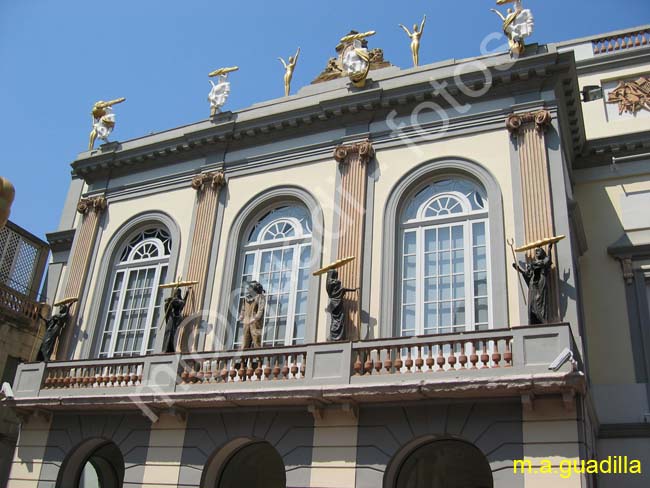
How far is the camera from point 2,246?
2528 cm

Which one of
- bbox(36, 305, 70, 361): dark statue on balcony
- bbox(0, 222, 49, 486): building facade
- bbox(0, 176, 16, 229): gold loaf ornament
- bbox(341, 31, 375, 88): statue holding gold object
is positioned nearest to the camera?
bbox(0, 176, 16, 229): gold loaf ornament

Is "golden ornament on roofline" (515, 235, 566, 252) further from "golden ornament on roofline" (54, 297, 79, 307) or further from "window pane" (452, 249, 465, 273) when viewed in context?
"golden ornament on roofline" (54, 297, 79, 307)

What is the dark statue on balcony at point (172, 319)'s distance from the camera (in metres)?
17.2

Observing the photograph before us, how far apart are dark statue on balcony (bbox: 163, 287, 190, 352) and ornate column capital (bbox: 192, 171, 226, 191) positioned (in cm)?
356

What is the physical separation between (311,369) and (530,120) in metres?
7.72

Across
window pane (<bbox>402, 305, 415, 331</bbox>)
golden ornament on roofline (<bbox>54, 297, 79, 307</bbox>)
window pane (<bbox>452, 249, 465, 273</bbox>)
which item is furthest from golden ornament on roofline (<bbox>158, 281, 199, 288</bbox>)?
window pane (<bbox>452, 249, 465, 273</bbox>)

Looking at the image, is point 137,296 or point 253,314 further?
point 137,296

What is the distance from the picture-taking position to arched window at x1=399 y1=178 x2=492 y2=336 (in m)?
15.3

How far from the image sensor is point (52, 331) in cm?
1916

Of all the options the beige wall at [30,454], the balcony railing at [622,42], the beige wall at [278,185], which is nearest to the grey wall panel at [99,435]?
the beige wall at [30,454]

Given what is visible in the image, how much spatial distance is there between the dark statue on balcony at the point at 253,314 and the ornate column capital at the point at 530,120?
23.9ft

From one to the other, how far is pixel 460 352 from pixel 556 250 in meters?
3.04

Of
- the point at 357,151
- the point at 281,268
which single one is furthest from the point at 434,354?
the point at 357,151

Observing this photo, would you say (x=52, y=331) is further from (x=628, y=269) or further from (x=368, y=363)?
(x=628, y=269)
